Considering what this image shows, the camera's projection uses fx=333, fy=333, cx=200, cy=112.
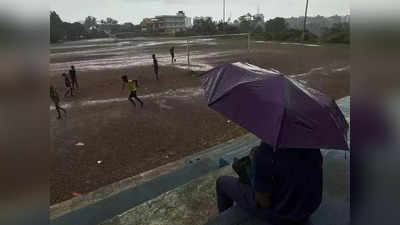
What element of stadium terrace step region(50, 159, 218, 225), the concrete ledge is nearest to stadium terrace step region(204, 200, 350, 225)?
stadium terrace step region(50, 159, 218, 225)

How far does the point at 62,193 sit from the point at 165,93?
298 inches

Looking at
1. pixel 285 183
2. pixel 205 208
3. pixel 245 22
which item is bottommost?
pixel 205 208

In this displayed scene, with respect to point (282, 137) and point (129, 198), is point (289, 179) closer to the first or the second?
point (282, 137)

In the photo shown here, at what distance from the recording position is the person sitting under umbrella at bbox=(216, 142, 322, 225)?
1.93m

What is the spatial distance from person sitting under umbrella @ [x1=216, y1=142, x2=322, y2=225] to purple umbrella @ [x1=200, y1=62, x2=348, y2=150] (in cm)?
19

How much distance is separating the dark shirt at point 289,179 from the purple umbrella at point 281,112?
0.63ft

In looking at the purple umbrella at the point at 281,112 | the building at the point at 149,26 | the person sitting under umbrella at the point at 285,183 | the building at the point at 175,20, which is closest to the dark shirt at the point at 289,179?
the person sitting under umbrella at the point at 285,183

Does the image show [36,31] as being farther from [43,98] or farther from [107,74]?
[107,74]

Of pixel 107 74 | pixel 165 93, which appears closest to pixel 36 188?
pixel 165 93

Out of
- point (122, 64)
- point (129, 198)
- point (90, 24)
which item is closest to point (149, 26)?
point (90, 24)

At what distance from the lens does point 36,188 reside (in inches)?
28.4

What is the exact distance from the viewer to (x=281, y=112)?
1811mm

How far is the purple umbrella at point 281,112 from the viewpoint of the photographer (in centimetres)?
177

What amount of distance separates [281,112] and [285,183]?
0.47m
